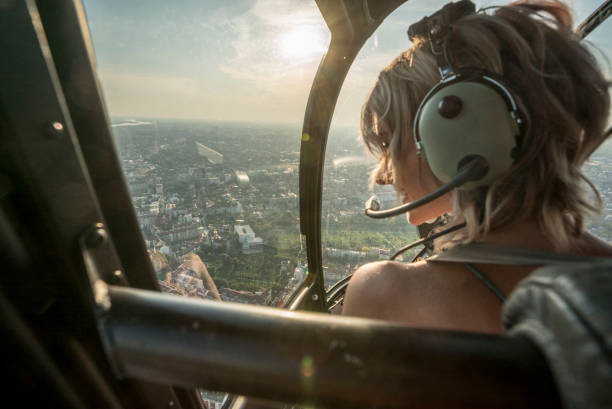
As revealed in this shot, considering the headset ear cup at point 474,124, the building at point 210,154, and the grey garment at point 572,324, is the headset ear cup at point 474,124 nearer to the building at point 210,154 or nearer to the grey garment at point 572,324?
the grey garment at point 572,324

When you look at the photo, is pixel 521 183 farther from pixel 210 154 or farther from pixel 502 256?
pixel 210 154

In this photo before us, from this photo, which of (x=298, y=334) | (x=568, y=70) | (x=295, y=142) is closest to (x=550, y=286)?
(x=298, y=334)

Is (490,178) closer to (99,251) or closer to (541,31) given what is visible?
(541,31)

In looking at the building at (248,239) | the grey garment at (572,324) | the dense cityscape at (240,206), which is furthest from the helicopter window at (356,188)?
the grey garment at (572,324)

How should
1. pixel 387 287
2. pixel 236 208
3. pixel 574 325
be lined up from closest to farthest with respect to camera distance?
pixel 574 325, pixel 387 287, pixel 236 208

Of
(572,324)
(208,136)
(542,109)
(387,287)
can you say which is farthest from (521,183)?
(208,136)

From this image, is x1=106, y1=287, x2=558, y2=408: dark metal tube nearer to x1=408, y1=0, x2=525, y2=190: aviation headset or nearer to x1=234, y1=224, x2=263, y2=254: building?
x1=408, y1=0, x2=525, y2=190: aviation headset

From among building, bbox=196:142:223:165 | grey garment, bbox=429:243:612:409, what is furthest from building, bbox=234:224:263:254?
grey garment, bbox=429:243:612:409
